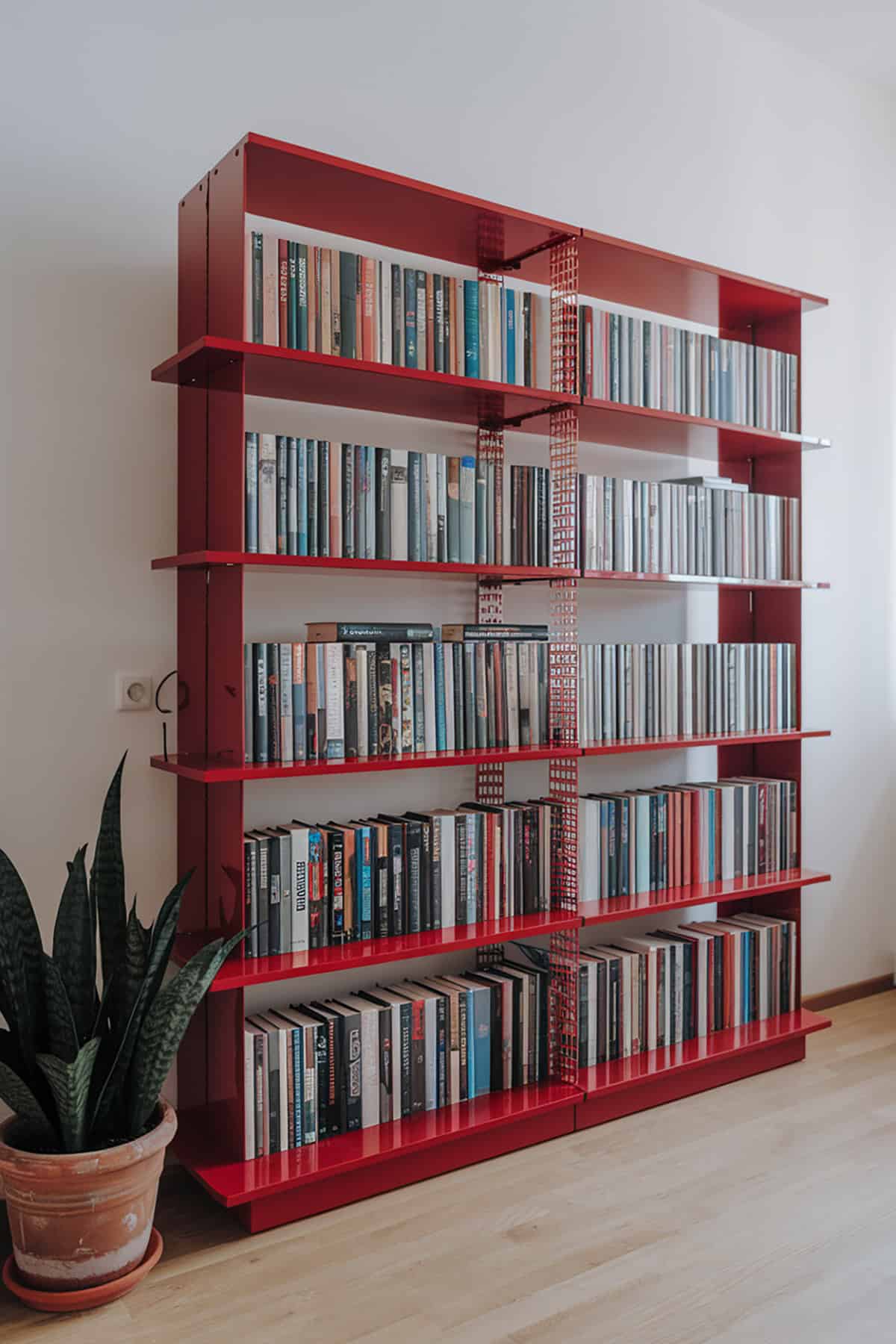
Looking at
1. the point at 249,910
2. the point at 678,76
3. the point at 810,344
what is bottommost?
the point at 249,910

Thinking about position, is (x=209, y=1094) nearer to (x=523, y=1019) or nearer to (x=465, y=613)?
(x=523, y=1019)

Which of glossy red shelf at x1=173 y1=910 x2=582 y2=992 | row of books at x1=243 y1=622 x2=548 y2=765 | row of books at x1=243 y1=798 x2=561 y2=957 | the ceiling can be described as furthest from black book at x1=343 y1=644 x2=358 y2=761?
the ceiling

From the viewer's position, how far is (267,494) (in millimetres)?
2127

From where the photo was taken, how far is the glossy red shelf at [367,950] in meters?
2.06

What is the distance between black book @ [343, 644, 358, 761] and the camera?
2.26 meters

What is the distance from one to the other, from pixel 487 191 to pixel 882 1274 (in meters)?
2.54

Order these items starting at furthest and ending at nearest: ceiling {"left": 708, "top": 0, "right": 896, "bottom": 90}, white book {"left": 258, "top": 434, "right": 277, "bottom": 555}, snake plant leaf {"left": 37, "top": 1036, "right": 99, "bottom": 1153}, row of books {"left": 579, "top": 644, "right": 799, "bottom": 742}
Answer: ceiling {"left": 708, "top": 0, "right": 896, "bottom": 90} < row of books {"left": 579, "top": 644, "right": 799, "bottom": 742} < white book {"left": 258, "top": 434, "right": 277, "bottom": 555} < snake plant leaf {"left": 37, "top": 1036, "right": 99, "bottom": 1153}

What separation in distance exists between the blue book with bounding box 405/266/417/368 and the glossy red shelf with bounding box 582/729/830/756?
3.16 feet

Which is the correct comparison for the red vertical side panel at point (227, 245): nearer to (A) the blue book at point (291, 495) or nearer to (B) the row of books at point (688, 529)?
(A) the blue book at point (291, 495)

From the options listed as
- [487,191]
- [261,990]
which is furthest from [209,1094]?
[487,191]

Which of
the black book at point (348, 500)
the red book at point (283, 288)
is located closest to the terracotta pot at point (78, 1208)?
the black book at point (348, 500)

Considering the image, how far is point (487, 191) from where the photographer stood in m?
2.80

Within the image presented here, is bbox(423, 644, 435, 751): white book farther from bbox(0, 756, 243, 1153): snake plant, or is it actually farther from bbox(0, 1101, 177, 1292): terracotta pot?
bbox(0, 1101, 177, 1292): terracotta pot

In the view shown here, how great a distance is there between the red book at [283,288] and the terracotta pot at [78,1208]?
150cm
